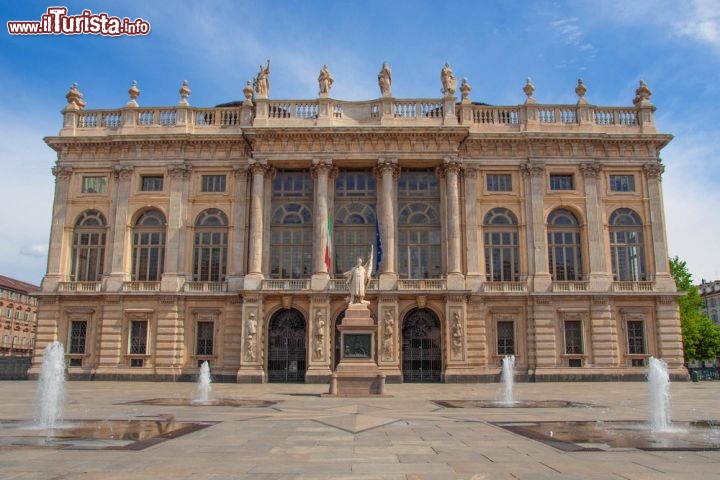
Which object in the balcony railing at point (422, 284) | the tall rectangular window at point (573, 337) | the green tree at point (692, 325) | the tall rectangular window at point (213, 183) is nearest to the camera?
the balcony railing at point (422, 284)

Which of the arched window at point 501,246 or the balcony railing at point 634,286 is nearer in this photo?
the balcony railing at point 634,286

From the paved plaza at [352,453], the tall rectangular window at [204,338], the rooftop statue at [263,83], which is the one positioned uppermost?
the rooftop statue at [263,83]

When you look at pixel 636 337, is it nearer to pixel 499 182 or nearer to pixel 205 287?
pixel 499 182

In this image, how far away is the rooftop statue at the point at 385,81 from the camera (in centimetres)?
3756

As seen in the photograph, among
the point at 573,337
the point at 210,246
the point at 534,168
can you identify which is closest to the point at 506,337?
the point at 573,337

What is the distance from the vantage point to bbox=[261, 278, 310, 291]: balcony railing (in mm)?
34938

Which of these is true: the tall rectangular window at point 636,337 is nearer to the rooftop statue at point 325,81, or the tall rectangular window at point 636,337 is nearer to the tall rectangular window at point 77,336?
the rooftop statue at point 325,81

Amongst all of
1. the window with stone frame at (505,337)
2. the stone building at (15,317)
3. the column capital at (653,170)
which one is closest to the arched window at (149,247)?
the window with stone frame at (505,337)

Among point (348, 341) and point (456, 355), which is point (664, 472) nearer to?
point (348, 341)

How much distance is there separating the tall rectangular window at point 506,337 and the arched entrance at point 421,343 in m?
3.58

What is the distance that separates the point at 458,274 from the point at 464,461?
26068 mm

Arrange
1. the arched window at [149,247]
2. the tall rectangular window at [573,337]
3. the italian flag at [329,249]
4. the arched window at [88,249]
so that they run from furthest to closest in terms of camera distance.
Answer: the arched window at [88,249] → the arched window at [149,247] → the tall rectangular window at [573,337] → the italian flag at [329,249]

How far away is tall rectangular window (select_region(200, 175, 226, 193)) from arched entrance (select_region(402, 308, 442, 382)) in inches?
540

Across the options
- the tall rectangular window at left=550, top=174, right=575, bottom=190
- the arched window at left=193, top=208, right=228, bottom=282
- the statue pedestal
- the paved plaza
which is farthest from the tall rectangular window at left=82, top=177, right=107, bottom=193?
the tall rectangular window at left=550, top=174, right=575, bottom=190
